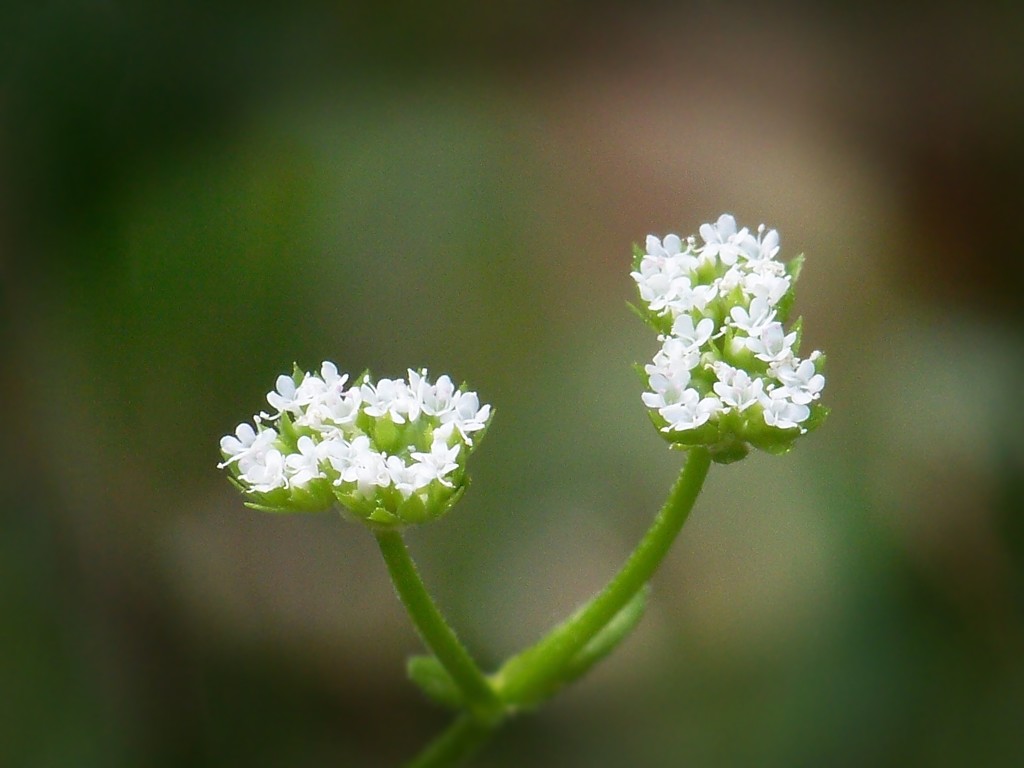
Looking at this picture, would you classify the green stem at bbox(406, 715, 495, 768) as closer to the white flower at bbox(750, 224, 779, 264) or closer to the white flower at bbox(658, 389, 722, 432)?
the white flower at bbox(658, 389, 722, 432)

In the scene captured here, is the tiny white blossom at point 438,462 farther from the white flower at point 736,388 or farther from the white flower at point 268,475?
the white flower at point 736,388

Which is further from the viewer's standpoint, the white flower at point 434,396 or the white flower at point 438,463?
the white flower at point 434,396

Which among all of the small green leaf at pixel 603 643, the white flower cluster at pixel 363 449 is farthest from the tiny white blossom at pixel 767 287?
the small green leaf at pixel 603 643

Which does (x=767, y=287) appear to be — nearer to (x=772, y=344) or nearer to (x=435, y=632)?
(x=772, y=344)

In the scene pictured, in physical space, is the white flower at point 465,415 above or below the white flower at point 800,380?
above

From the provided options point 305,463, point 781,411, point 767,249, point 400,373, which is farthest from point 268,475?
point 400,373

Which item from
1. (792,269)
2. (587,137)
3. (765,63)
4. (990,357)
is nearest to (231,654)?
(792,269)

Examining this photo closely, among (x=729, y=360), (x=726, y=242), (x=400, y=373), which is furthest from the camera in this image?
(x=400, y=373)

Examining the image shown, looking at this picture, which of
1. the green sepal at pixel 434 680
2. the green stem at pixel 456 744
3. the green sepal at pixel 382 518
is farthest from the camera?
the green stem at pixel 456 744
